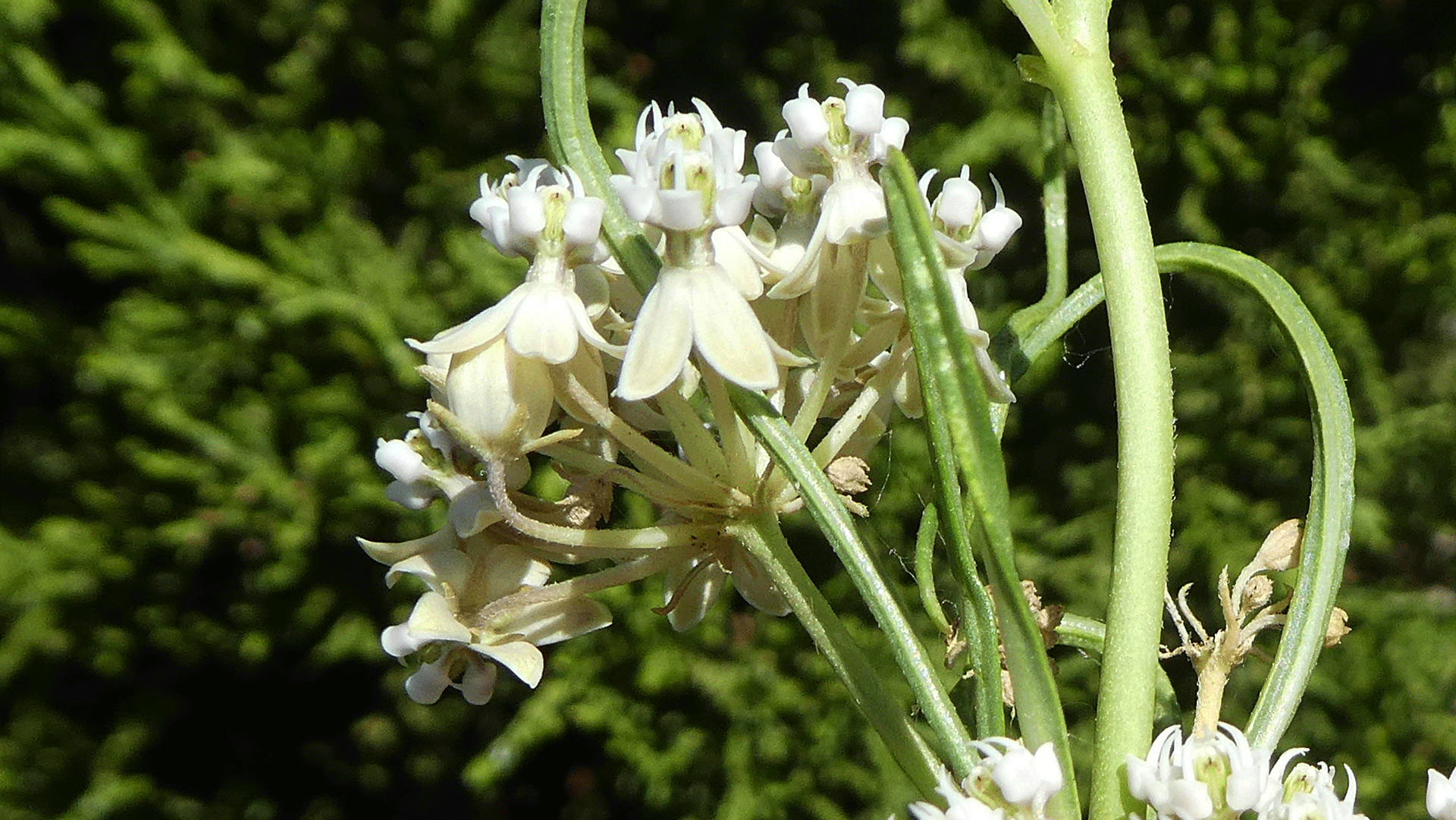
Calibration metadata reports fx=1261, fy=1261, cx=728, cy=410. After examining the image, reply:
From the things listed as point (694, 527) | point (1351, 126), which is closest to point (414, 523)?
point (694, 527)

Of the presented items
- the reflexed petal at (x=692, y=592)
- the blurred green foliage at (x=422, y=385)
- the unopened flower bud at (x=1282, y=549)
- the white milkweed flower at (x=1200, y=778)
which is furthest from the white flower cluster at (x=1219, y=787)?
the blurred green foliage at (x=422, y=385)

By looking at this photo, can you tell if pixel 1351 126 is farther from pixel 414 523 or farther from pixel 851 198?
pixel 851 198

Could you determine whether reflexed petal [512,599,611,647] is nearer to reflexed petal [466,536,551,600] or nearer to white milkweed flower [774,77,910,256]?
reflexed petal [466,536,551,600]

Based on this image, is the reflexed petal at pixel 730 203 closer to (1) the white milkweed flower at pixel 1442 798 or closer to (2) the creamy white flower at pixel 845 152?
(2) the creamy white flower at pixel 845 152

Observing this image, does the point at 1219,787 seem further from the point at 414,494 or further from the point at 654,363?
the point at 414,494

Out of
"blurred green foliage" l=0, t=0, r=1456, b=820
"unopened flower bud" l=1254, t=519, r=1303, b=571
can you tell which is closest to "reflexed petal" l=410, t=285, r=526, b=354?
"unopened flower bud" l=1254, t=519, r=1303, b=571

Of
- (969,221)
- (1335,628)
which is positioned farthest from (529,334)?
(1335,628)
